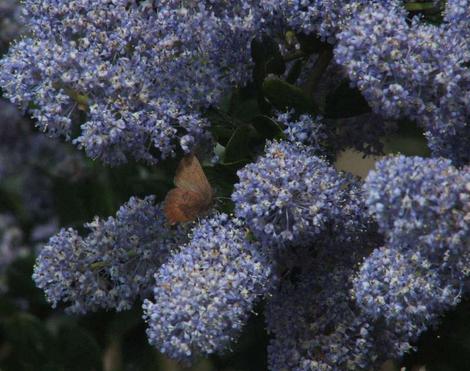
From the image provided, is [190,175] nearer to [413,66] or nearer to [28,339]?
[413,66]

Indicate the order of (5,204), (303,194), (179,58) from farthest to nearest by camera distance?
(5,204), (179,58), (303,194)

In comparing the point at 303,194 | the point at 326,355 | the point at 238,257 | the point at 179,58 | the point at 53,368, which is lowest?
the point at 53,368

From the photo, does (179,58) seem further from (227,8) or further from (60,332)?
(60,332)

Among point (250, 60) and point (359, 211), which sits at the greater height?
point (250, 60)

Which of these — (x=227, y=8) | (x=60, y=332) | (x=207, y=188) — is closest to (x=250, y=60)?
(x=227, y=8)

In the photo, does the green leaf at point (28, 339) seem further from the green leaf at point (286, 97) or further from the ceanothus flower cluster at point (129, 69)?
the green leaf at point (286, 97)

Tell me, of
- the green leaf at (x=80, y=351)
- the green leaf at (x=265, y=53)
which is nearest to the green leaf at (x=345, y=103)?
the green leaf at (x=265, y=53)

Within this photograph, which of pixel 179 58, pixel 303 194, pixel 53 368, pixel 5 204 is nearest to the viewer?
pixel 303 194
